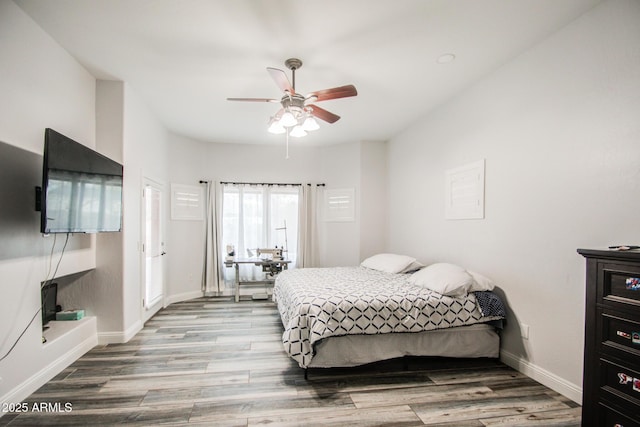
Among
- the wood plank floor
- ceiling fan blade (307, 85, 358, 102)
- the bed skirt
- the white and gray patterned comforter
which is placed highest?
ceiling fan blade (307, 85, 358, 102)

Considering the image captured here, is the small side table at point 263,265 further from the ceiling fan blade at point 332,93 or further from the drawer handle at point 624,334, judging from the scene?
the drawer handle at point 624,334

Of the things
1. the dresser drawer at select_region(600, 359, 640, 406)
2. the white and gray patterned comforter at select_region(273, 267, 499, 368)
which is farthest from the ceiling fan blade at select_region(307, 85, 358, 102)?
the dresser drawer at select_region(600, 359, 640, 406)

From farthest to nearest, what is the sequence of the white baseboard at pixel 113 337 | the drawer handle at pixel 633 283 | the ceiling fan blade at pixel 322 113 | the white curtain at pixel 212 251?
the white curtain at pixel 212 251
the white baseboard at pixel 113 337
the ceiling fan blade at pixel 322 113
the drawer handle at pixel 633 283

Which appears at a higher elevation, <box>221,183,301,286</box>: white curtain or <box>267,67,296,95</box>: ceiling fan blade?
<box>267,67,296,95</box>: ceiling fan blade

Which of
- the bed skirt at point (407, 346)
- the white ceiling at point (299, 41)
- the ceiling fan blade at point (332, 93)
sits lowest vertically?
the bed skirt at point (407, 346)

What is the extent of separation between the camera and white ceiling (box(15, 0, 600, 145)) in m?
2.12

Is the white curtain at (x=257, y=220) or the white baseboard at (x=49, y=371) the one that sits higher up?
the white curtain at (x=257, y=220)

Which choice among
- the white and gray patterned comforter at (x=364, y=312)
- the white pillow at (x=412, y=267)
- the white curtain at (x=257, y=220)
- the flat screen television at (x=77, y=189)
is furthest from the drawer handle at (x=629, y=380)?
the white curtain at (x=257, y=220)

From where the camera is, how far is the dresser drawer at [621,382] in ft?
4.80

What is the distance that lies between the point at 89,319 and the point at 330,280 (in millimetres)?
2507

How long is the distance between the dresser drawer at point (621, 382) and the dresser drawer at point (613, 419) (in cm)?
7

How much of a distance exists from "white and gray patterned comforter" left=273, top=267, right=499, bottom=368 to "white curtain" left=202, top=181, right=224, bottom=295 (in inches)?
109

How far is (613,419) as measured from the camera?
1551 mm

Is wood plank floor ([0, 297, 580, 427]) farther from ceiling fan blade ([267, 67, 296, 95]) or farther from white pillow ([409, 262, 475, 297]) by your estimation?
ceiling fan blade ([267, 67, 296, 95])
